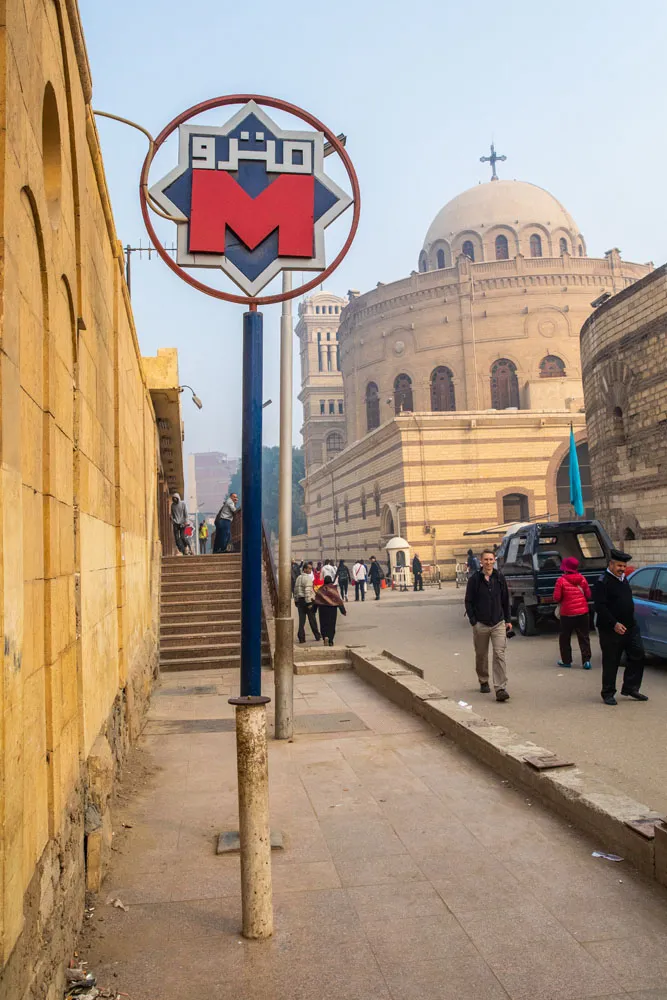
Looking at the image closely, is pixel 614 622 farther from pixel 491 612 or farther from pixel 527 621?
pixel 527 621

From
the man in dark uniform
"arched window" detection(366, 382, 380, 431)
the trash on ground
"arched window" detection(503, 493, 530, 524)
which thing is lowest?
the trash on ground

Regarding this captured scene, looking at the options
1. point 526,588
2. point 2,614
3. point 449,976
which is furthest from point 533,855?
point 526,588

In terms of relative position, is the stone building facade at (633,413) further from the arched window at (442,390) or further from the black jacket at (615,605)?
the arched window at (442,390)

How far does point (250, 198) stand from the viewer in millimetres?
4230

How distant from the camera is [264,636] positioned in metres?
13.7

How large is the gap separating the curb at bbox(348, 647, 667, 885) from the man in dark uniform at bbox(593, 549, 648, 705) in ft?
6.52

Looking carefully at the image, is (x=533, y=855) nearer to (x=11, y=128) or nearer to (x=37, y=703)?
(x=37, y=703)

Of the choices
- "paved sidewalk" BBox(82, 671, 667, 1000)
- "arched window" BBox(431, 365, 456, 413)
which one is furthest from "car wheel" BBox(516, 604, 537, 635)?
"arched window" BBox(431, 365, 456, 413)

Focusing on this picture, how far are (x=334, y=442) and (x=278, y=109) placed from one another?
61.7 metres

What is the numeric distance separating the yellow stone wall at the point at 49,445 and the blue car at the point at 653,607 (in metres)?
7.48

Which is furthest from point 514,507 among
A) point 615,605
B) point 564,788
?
point 564,788

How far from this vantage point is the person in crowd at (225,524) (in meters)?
20.9

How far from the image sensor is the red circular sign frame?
4152 mm

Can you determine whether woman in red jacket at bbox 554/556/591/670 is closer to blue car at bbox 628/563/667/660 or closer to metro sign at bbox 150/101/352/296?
blue car at bbox 628/563/667/660
